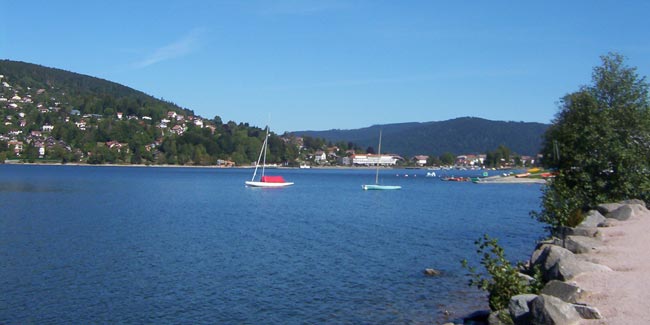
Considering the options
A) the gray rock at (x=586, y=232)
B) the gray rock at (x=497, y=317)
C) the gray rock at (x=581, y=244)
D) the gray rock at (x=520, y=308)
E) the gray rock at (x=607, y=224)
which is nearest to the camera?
the gray rock at (x=520, y=308)

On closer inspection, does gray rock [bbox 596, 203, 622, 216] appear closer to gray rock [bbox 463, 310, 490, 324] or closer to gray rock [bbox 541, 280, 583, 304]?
gray rock [bbox 463, 310, 490, 324]

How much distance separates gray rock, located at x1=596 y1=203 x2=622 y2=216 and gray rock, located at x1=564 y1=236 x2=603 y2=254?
4.63 meters

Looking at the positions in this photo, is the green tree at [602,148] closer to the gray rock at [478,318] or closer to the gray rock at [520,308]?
the gray rock at [478,318]

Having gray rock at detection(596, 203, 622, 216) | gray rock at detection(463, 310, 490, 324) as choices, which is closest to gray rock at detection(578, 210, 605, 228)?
gray rock at detection(596, 203, 622, 216)

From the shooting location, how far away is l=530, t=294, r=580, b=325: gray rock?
10531mm

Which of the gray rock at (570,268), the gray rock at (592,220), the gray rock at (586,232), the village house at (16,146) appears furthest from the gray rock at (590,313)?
the village house at (16,146)

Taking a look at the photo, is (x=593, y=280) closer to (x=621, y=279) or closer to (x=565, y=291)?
(x=621, y=279)

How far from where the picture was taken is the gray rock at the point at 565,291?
1176 centimetres

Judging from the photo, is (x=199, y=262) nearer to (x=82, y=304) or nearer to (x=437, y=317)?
(x=82, y=304)

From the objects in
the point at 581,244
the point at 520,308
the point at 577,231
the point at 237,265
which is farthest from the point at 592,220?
the point at 237,265

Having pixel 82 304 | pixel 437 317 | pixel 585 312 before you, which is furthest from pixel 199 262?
pixel 585 312

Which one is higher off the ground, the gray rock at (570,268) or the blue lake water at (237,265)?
the gray rock at (570,268)

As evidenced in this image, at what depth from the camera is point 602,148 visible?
→ 22906mm

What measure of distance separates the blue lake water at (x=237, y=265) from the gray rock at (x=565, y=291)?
501 centimetres
